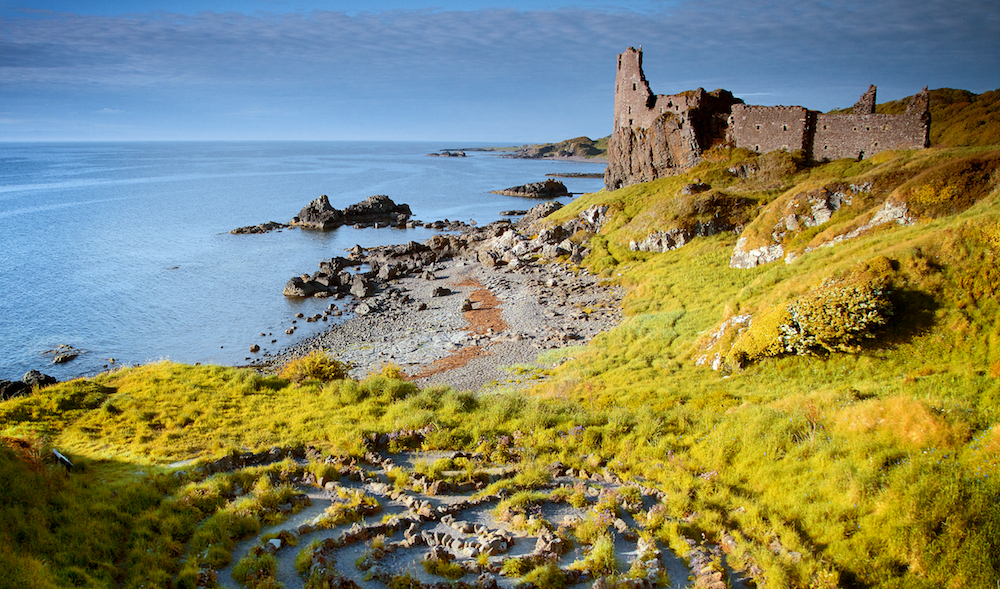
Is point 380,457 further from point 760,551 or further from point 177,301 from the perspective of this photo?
point 177,301

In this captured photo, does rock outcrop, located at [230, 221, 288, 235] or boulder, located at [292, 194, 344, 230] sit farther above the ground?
boulder, located at [292, 194, 344, 230]

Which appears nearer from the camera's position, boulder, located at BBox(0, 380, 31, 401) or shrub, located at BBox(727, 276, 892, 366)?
shrub, located at BBox(727, 276, 892, 366)

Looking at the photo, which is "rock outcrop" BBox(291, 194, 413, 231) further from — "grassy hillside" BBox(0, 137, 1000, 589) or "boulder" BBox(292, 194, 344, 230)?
"grassy hillside" BBox(0, 137, 1000, 589)

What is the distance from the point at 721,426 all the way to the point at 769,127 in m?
45.3

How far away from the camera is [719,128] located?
56.4 meters

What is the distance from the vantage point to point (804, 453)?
36.6ft

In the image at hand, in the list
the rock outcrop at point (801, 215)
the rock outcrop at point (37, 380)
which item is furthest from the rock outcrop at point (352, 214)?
the rock outcrop at point (801, 215)

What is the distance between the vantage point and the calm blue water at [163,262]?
38.6 m

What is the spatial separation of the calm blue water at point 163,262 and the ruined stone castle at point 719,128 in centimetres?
3201

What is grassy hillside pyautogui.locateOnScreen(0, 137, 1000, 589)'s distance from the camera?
878cm

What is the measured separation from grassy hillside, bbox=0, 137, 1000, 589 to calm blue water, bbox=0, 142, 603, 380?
782 inches

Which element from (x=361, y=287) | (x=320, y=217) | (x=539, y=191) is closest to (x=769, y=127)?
(x=361, y=287)

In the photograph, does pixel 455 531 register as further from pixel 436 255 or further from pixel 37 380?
pixel 436 255

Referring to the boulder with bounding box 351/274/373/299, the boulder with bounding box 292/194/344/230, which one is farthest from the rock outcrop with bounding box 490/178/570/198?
the boulder with bounding box 351/274/373/299
